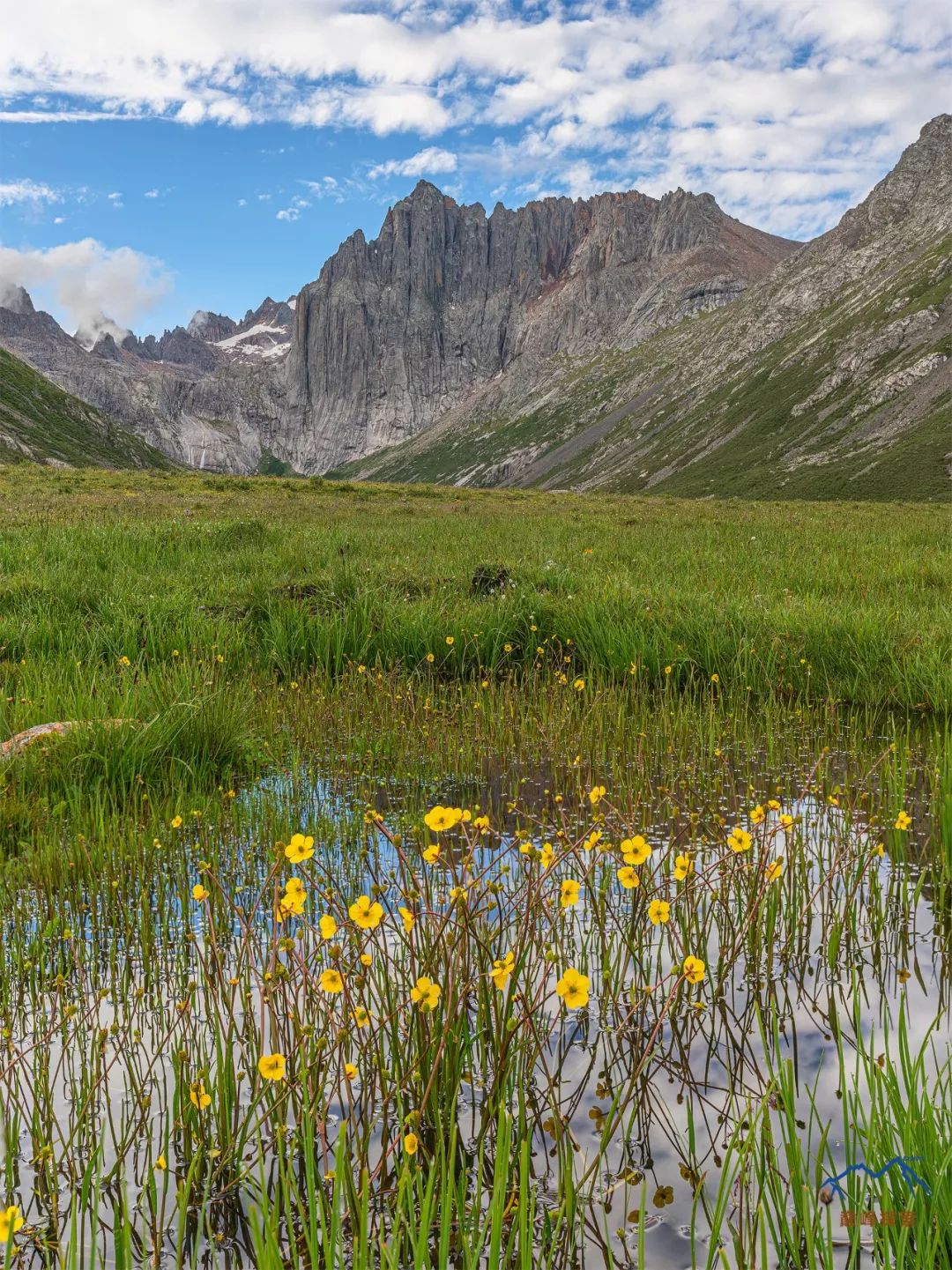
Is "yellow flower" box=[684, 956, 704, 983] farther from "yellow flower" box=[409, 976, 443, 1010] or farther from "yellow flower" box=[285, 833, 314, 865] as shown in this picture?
"yellow flower" box=[285, 833, 314, 865]

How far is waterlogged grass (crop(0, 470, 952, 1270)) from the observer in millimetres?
2070

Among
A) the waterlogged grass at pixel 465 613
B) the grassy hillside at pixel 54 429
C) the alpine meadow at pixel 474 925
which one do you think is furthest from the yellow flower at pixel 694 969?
the grassy hillside at pixel 54 429

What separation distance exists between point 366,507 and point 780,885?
3220cm

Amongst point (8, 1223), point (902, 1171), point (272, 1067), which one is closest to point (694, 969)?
point (902, 1171)

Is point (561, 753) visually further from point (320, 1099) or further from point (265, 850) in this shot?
point (320, 1099)

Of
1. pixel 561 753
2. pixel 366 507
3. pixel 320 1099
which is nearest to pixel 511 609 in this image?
pixel 561 753

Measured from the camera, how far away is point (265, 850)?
4.36 meters

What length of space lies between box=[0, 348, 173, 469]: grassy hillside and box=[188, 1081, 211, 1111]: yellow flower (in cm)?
13729

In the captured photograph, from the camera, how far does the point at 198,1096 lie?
2244 mm

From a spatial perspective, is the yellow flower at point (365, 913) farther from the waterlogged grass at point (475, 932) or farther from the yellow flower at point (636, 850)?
the yellow flower at point (636, 850)

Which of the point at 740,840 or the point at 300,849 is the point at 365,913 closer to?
the point at 300,849

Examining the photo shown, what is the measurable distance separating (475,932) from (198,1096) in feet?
3.12

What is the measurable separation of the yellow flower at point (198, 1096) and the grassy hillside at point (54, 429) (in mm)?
137286

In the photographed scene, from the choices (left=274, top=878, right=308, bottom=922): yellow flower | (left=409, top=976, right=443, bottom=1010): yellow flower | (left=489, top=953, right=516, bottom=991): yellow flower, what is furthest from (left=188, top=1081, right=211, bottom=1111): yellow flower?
(left=489, top=953, right=516, bottom=991): yellow flower
